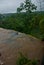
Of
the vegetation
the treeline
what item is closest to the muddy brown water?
the treeline

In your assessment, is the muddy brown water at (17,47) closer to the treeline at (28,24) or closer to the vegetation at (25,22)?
the treeline at (28,24)

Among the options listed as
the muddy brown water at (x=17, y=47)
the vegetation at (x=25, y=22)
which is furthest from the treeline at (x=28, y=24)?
the muddy brown water at (x=17, y=47)

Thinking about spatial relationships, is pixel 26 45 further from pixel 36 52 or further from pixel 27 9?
pixel 27 9

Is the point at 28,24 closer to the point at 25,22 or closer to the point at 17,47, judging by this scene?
the point at 25,22

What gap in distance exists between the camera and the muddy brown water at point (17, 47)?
4.77m

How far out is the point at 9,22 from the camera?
28.5ft

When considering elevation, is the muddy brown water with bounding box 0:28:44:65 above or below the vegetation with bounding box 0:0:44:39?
above

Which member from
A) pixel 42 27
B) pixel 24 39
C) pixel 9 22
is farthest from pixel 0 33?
pixel 9 22

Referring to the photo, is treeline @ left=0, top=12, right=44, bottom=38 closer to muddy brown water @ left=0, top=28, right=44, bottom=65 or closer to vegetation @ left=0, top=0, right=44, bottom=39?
vegetation @ left=0, top=0, right=44, bottom=39

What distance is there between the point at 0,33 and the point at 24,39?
28.4 inches

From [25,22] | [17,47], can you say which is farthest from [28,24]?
[17,47]

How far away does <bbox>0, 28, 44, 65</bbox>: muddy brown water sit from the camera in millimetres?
4766

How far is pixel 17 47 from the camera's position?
16.0 feet

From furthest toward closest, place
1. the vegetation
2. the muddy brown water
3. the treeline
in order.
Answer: the vegetation → the treeline → the muddy brown water
